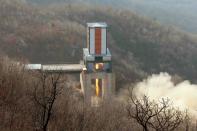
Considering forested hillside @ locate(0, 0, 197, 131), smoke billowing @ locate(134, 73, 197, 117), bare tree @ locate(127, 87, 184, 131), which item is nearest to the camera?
bare tree @ locate(127, 87, 184, 131)

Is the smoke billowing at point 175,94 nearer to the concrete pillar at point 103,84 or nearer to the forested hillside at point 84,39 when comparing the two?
the concrete pillar at point 103,84

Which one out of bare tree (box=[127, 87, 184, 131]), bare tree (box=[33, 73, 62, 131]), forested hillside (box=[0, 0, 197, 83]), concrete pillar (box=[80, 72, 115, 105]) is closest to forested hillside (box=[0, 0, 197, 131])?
forested hillside (box=[0, 0, 197, 83])

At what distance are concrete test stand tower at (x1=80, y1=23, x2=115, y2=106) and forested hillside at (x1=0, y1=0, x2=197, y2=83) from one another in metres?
12.8

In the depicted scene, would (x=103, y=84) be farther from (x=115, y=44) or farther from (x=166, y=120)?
(x=115, y=44)

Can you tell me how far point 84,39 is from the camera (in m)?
65.1

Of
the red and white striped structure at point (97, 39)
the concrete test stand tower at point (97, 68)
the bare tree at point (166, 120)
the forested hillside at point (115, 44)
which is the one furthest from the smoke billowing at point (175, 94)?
the bare tree at point (166, 120)

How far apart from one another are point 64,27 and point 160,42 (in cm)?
1520

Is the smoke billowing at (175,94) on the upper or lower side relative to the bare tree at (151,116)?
lower

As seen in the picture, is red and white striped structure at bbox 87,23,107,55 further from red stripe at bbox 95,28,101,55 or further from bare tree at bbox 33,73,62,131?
bare tree at bbox 33,73,62,131

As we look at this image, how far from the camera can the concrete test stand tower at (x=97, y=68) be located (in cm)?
3350

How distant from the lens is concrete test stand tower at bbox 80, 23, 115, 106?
33.5m

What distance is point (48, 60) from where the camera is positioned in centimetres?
5462

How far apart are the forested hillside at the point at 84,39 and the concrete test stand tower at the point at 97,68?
42.0ft

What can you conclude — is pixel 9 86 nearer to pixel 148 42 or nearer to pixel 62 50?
pixel 62 50
